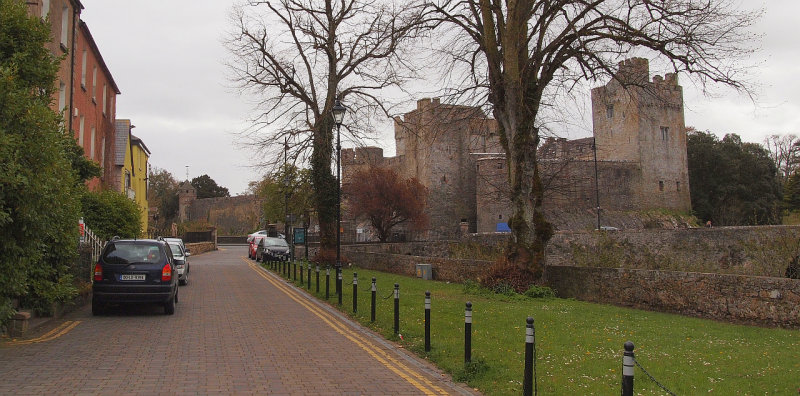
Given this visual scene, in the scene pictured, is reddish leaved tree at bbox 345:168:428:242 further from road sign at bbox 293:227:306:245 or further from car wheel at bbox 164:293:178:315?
car wheel at bbox 164:293:178:315

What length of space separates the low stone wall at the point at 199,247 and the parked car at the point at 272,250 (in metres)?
8.11

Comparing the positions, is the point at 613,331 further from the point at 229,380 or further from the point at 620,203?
the point at 620,203

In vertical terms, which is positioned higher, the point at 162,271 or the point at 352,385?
the point at 162,271

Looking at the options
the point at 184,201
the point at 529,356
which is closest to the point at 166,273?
the point at 529,356

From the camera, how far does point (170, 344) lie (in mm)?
9938

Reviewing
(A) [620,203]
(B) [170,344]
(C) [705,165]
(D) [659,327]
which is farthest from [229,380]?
(C) [705,165]

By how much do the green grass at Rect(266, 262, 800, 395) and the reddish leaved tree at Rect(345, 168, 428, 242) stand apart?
38255 millimetres

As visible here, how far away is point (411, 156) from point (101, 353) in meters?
57.5

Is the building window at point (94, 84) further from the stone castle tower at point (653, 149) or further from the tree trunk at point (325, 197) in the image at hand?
the stone castle tower at point (653, 149)

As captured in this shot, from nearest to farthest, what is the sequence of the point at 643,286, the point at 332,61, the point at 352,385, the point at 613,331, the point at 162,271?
1. the point at 352,385
2. the point at 613,331
3. the point at 162,271
4. the point at 643,286
5. the point at 332,61

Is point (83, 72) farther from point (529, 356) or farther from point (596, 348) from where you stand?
point (529, 356)

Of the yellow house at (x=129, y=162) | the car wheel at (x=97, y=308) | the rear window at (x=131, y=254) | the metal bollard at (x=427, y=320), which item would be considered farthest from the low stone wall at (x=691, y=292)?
the yellow house at (x=129, y=162)

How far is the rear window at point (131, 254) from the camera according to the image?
42.8 feet

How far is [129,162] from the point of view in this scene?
39.8m
